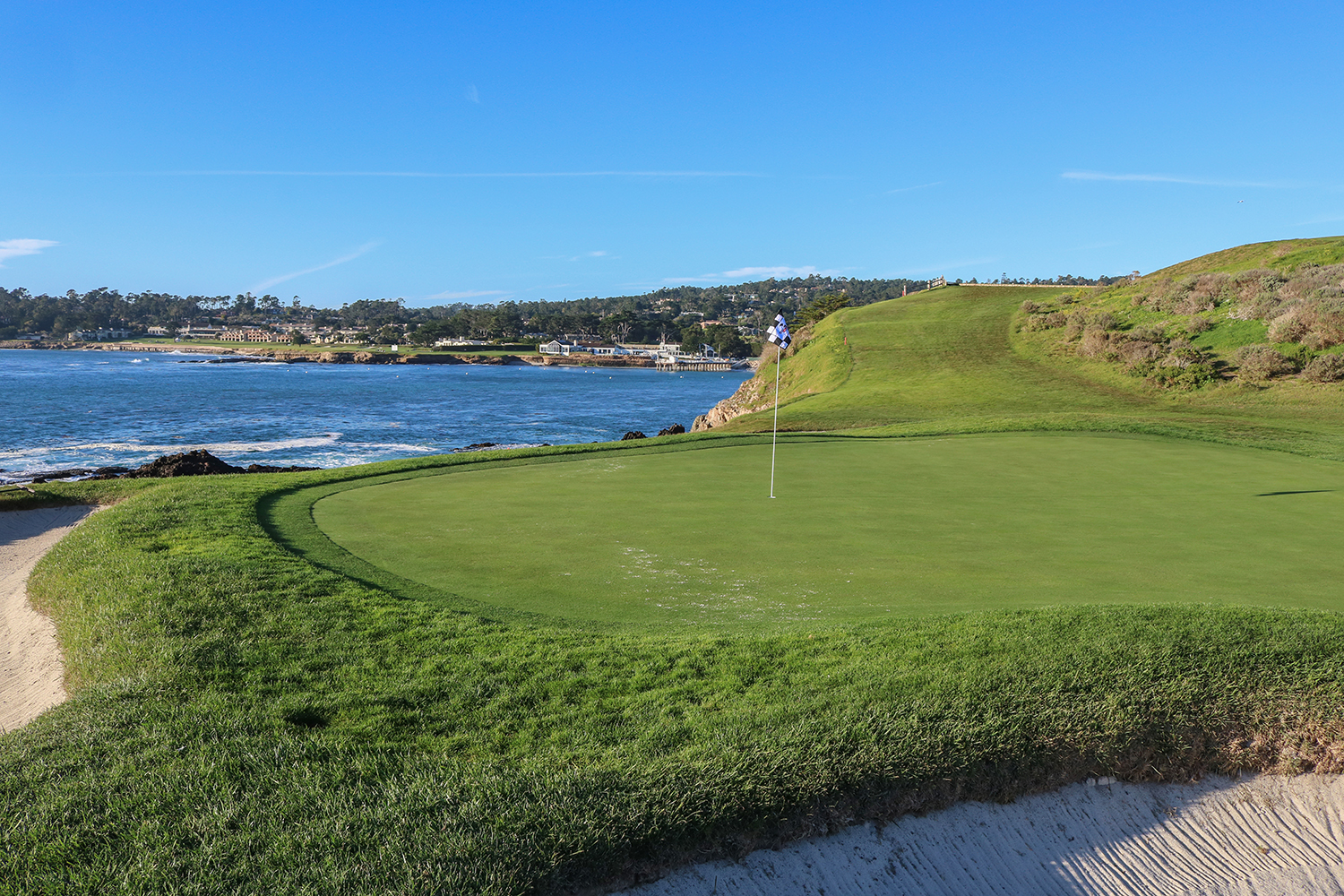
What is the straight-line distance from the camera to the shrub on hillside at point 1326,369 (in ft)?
106

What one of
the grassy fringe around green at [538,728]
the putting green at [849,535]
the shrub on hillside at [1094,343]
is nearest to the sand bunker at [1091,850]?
the grassy fringe around green at [538,728]

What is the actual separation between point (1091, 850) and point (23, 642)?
9767 millimetres

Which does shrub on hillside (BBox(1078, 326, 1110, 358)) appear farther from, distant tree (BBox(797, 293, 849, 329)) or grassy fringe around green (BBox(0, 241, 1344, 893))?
distant tree (BBox(797, 293, 849, 329))

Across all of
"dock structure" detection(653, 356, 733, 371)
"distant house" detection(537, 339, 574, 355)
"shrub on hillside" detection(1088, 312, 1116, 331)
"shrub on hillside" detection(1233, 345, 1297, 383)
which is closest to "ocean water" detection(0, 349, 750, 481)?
"shrub on hillside" detection(1088, 312, 1116, 331)

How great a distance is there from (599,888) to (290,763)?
2140 millimetres

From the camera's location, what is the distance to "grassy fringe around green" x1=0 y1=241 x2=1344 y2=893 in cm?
429

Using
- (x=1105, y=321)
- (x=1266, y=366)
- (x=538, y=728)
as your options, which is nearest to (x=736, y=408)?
(x=1105, y=321)

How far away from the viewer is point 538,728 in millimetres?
5555

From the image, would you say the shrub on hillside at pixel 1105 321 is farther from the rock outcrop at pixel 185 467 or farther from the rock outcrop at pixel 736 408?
the rock outcrop at pixel 185 467

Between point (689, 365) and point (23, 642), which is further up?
point (689, 365)

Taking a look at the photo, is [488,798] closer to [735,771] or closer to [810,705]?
[735,771]

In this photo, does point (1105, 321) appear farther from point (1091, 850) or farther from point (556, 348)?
point (556, 348)

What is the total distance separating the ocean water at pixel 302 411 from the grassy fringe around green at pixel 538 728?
3280cm

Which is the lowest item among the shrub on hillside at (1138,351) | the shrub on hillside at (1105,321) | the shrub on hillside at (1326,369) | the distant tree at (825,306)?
the shrub on hillside at (1326,369)
